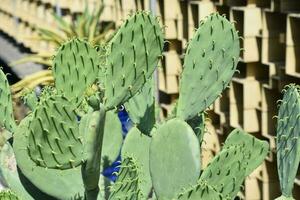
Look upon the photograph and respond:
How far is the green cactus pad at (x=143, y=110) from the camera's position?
1.73 m

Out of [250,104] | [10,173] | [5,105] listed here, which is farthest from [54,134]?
[250,104]

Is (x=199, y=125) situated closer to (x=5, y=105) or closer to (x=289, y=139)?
(x=289, y=139)

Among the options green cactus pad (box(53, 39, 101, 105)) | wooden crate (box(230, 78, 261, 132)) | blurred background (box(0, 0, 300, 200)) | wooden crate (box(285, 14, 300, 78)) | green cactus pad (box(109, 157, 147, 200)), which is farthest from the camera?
wooden crate (box(230, 78, 261, 132))

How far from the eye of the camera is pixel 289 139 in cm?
141

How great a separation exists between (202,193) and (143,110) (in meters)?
0.44

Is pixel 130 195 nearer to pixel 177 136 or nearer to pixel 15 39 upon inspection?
pixel 177 136

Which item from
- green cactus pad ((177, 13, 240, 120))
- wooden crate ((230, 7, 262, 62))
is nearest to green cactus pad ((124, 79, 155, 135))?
green cactus pad ((177, 13, 240, 120))

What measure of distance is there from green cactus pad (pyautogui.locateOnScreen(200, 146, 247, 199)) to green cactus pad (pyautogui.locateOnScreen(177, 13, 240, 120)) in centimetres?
11

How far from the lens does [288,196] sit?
144 cm

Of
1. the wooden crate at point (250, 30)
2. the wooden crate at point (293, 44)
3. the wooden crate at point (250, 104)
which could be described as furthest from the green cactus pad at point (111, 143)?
the wooden crate at point (250, 104)

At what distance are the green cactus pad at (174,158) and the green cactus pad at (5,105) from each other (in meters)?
Answer: 0.35

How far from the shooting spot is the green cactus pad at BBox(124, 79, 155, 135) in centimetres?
173

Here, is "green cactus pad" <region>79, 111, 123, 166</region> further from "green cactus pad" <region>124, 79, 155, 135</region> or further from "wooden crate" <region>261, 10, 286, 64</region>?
"wooden crate" <region>261, 10, 286, 64</region>

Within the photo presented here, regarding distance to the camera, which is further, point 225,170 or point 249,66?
point 249,66
